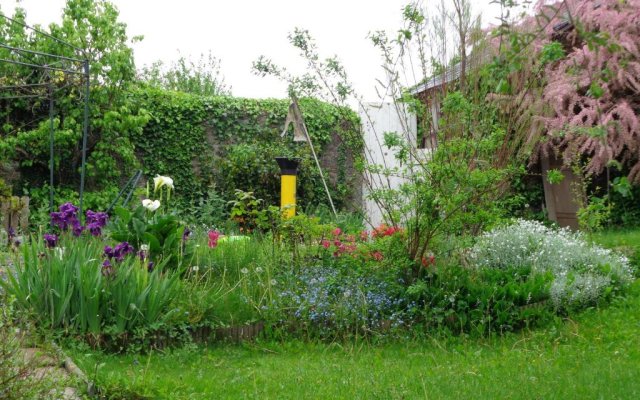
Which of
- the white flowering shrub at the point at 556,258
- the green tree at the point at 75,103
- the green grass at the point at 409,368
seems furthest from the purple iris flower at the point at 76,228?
the green tree at the point at 75,103

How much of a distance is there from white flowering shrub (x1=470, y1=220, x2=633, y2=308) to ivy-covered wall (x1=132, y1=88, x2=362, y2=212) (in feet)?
15.5

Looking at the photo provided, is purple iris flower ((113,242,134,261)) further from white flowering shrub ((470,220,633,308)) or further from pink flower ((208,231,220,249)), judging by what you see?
white flowering shrub ((470,220,633,308))

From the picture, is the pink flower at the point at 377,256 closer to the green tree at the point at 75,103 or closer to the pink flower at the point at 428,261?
the pink flower at the point at 428,261

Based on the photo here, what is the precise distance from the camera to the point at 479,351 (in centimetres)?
513

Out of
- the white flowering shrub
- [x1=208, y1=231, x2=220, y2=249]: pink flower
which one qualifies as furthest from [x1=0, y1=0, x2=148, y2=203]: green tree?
the white flowering shrub

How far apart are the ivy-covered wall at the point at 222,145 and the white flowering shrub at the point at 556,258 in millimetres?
4723

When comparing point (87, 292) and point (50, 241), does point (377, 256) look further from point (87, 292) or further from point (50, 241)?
point (50, 241)

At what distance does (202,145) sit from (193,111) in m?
0.56

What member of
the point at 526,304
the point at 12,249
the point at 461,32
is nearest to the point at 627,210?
the point at 461,32

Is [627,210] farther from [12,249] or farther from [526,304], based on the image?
[12,249]

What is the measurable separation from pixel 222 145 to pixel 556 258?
6.87 metres

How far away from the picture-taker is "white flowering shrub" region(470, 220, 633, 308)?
20.9 feet

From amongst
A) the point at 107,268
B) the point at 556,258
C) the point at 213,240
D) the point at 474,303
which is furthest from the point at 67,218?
the point at 556,258

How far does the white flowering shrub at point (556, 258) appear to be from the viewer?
637 centimetres
